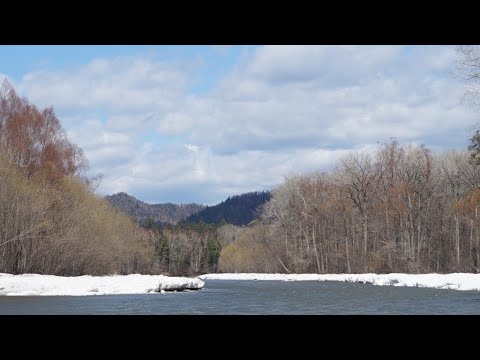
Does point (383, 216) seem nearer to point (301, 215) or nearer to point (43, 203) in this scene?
point (301, 215)

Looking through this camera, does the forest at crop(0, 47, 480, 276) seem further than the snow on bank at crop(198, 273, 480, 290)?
Yes

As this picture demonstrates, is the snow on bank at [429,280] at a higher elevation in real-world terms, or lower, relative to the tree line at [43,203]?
lower

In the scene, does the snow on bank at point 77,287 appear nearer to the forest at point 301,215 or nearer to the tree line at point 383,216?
the forest at point 301,215

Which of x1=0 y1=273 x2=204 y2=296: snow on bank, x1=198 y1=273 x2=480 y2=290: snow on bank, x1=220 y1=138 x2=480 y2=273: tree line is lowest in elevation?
x1=198 y1=273 x2=480 y2=290: snow on bank

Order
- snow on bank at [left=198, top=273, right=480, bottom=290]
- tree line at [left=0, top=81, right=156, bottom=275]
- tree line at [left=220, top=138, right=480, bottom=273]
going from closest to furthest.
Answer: snow on bank at [left=198, top=273, right=480, bottom=290] → tree line at [left=0, top=81, right=156, bottom=275] → tree line at [left=220, top=138, right=480, bottom=273]

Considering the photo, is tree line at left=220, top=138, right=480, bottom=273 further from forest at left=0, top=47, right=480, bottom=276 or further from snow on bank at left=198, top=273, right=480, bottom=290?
snow on bank at left=198, top=273, right=480, bottom=290

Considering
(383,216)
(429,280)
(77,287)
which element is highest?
(383,216)

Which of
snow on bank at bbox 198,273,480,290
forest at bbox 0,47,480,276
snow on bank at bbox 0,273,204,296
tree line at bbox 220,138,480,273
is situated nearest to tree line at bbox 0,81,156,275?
forest at bbox 0,47,480,276

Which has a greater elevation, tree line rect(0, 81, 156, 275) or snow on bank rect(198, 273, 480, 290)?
tree line rect(0, 81, 156, 275)

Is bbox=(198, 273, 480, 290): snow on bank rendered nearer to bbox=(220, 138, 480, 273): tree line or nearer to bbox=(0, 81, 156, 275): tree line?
bbox=(220, 138, 480, 273): tree line

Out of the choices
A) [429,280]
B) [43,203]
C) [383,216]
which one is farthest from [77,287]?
[383,216]

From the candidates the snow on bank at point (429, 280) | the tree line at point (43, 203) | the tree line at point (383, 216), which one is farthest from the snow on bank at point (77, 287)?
the tree line at point (383, 216)

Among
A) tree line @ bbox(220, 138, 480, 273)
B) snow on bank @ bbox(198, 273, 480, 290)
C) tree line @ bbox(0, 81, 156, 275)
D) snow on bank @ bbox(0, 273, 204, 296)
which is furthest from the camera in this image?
tree line @ bbox(220, 138, 480, 273)
